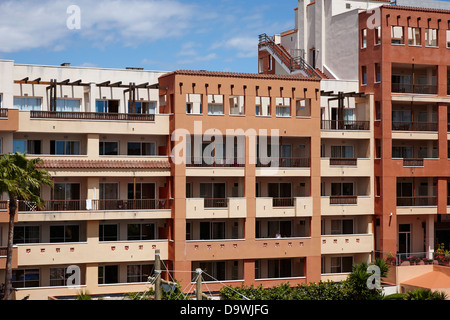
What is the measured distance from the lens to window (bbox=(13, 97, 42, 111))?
190ft

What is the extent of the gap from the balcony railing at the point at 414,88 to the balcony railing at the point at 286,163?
10.9m

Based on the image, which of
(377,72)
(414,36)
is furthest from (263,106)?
(414,36)

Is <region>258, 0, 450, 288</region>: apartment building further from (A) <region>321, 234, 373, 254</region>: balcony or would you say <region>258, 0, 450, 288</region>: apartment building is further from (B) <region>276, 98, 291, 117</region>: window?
(B) <region>276, 98, 291, 117</region>: window

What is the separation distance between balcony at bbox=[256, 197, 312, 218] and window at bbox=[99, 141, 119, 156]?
1174 cm

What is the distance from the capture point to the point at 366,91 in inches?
2618

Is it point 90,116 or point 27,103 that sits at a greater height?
point 27,103

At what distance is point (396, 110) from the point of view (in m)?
67.9

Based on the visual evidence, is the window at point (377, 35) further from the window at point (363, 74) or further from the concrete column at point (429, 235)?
the concrete column at point (429, 235)

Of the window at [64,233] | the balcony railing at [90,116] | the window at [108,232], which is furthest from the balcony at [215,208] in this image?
the window at [64,233]

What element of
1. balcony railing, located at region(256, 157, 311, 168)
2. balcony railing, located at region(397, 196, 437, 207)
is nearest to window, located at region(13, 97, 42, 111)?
balcony railing, located at region(256, 157, 311, 168)

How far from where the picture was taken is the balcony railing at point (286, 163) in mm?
61281

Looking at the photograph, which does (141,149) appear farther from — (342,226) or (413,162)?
(413,162)

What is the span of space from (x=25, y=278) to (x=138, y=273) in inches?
332
